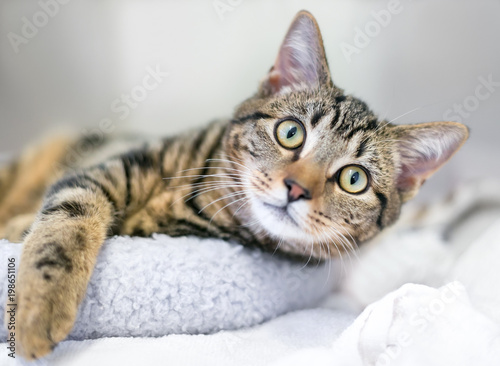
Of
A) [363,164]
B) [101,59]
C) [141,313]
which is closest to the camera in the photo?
[141,313]

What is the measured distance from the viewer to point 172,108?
5.83 feet

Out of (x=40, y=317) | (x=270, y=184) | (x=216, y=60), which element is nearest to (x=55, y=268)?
(x=40, y=317)

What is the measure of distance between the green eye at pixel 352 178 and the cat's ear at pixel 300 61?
216mm

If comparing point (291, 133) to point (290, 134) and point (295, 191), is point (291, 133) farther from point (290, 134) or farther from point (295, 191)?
point (295, 191)

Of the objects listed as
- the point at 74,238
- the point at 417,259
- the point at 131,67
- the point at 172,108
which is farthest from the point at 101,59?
the point at 417,259

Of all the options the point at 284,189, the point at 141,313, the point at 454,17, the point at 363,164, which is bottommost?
the point at 141,313

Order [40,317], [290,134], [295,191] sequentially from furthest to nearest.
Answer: [290,134] → [295,191] → [40,317]

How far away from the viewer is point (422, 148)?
979 millimetres

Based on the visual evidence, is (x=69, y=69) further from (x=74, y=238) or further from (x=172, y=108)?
(x=74, y=238)

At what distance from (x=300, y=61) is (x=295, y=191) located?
0.35m

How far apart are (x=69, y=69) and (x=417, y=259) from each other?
150cm

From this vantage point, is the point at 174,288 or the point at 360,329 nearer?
the point at 360,329

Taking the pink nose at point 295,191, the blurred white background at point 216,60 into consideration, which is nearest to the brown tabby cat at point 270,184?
the pink nose at point 295,191

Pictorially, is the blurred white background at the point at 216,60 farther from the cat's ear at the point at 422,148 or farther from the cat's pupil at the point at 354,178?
the cat's pupil at the point at 354,178
